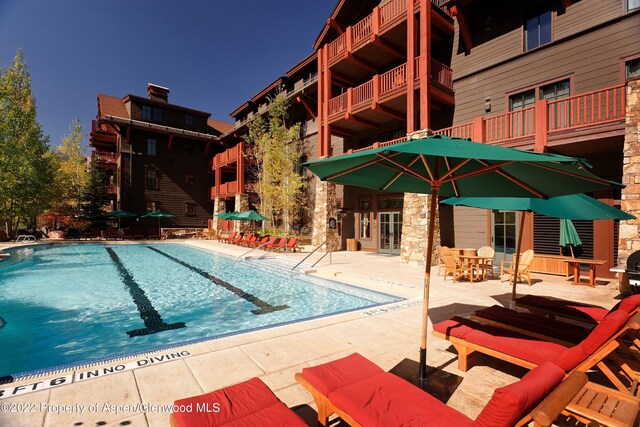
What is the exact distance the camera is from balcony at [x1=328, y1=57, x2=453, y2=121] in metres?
13.4

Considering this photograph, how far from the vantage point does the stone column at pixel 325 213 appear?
1733cm

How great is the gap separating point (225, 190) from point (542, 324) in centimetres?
2700

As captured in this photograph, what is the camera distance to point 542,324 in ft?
12.2

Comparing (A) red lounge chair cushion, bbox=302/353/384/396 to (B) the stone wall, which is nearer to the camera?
(A) red lounge chair cushion, bbox=302/353/384/396

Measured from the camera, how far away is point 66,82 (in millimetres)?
14352

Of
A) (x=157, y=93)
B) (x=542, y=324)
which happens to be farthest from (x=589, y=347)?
(x=157, y=93)

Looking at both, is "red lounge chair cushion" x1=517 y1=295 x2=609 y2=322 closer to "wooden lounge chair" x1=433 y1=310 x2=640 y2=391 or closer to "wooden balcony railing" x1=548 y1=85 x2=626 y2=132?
"wooden lounge chair" x1=433 y1=310 x2=640 y2=391

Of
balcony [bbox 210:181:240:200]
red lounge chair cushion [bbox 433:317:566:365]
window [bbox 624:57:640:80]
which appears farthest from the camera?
balcony [bbox 210:181:240:200]

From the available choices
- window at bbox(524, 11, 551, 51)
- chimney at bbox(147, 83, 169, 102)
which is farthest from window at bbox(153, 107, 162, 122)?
window at bbox(524, 11, 551, 51)

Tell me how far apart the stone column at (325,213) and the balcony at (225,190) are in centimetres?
1061

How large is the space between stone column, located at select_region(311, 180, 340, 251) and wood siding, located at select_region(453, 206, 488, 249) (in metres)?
6.67

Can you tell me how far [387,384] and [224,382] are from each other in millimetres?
1710

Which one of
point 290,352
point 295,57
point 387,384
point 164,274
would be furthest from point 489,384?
point 295,57

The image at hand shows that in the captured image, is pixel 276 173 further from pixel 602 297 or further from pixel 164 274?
pixel 602 297
